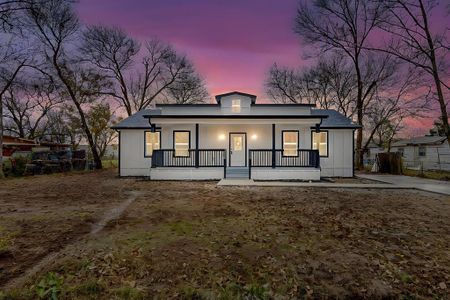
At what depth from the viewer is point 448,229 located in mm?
5273

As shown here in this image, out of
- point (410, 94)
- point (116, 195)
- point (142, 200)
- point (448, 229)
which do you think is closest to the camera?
point (448, 229)

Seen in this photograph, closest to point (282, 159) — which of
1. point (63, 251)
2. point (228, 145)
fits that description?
point (228, 145)

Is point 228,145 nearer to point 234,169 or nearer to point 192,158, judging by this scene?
point 234,169

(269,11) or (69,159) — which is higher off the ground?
(269,11)

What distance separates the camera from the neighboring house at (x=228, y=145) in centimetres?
1344

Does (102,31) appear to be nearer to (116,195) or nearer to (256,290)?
(116,195)

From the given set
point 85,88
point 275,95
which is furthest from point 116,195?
point 275,95

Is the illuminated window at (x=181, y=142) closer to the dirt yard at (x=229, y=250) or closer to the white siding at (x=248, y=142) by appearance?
the white siding at (x=248, y=142)

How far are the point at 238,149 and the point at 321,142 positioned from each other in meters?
5.23

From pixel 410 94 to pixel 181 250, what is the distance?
25.3 meters

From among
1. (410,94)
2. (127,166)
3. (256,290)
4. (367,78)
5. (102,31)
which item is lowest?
(256,290)

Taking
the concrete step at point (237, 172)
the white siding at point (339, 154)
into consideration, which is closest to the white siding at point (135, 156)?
the concrete step at point (237, 172)

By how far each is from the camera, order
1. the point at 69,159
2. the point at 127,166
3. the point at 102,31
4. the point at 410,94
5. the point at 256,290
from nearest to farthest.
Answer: the point at 256,290 < the point at 127,166 < the point at 69,159 < the point at 410,94 < the point at 102,31

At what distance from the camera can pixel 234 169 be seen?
13.9m
